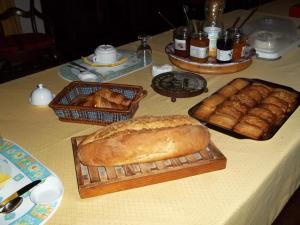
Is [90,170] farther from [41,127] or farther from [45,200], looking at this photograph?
[41,127]

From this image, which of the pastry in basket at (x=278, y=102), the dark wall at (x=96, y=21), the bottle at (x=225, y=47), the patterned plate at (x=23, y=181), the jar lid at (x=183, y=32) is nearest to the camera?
the patterned plate at (x=23, y=181)

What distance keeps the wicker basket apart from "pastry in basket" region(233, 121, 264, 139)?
319mm

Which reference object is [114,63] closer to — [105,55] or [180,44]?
[105,55]

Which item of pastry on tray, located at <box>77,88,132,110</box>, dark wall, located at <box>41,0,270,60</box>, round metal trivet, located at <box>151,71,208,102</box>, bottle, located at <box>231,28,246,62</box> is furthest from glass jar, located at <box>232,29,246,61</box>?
dark wall, located at <box>41,0,270,60</box>

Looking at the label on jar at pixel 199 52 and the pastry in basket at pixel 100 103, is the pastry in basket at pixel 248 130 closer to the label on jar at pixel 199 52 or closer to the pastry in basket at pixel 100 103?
the pastry in basket at pixel 100 103

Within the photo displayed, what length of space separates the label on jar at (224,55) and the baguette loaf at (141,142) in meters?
0.59

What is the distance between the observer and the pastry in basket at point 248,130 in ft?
2.92

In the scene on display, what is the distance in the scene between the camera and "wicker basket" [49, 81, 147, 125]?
3.02ft

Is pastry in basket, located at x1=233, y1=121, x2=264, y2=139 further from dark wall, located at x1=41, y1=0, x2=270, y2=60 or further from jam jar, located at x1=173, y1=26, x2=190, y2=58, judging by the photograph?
dark wall, located at x1=41, y1=0, x2=270, y2=60

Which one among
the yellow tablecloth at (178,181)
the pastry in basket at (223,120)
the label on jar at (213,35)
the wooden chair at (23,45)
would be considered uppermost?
the label on jar at (213,35)

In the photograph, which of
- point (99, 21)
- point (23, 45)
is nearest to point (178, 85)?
point (23, 45)

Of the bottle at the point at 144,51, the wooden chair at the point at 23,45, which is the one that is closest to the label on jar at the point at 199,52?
the bottle at the point at 144,51

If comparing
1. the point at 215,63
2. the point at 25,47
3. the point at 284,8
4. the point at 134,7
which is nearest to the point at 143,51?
the point at 215,63

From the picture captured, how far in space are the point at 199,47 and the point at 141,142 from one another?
70 cm
